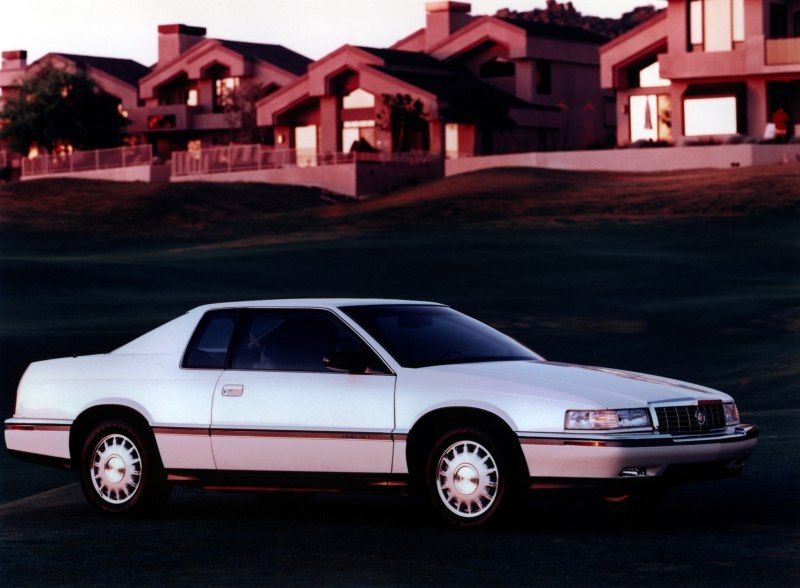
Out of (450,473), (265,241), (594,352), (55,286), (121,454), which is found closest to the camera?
(450,473)

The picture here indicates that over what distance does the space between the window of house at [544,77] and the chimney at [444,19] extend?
7013 mm

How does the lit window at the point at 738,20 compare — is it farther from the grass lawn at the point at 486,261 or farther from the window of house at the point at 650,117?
the grass lawn at the point at 486,261

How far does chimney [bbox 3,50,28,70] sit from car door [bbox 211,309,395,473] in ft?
315

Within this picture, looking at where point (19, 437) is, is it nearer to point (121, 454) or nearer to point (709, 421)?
point (121, 454)

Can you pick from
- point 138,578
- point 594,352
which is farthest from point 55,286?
point 138,578

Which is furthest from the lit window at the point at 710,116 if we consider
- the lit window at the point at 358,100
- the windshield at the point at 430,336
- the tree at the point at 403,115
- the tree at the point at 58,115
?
the windshield at the point at 430,336

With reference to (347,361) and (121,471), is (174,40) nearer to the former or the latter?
(121,471)

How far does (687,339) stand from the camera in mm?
28859

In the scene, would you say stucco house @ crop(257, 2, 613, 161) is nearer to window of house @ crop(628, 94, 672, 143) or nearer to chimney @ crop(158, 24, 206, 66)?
window of house @ crop(628, 94, 672, 143)

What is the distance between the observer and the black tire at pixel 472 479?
35.5 feet

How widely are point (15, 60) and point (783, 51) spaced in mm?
55991

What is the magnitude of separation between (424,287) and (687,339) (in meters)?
10.0

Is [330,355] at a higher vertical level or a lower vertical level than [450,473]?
higher

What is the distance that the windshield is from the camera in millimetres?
11641
